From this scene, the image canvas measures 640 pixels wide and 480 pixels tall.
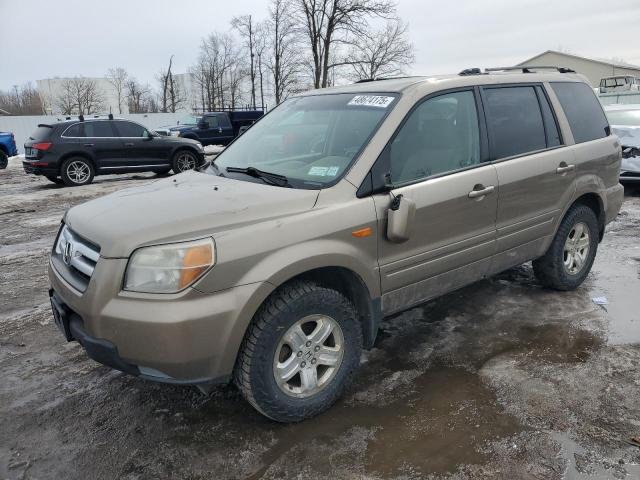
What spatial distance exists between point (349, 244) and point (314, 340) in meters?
0.56

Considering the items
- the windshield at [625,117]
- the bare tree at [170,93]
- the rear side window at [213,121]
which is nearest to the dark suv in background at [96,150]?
the windshield at [625,117]

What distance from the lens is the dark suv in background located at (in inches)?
485

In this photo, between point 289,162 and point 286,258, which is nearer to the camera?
point 286,258

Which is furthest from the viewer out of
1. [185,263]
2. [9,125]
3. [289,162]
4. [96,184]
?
[9,125]

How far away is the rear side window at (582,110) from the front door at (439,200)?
4.02 feet

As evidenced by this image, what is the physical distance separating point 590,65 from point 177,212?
228 ft

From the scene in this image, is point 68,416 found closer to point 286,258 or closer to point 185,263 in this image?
point 185,263

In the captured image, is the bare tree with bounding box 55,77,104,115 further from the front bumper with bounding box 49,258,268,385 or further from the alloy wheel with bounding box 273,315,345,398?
the alloy wheel with bounding box 273,315,345,398

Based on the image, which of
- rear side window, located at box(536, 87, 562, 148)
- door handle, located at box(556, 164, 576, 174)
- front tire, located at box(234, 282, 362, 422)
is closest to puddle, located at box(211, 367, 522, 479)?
front tire, located at box(234, 282, 362, 422)

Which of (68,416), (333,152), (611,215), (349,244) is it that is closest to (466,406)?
(349,244)

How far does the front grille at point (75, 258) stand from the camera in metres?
2.58

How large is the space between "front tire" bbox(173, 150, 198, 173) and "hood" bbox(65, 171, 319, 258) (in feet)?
37.6

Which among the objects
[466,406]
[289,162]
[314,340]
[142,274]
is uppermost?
[289,162]

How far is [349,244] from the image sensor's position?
2814 millimetres
